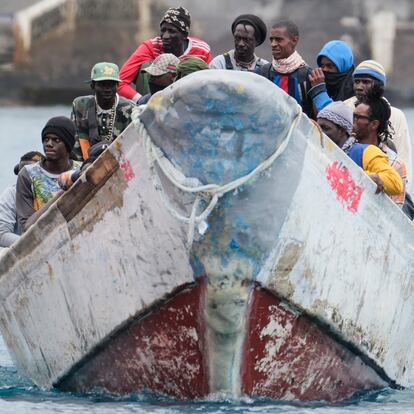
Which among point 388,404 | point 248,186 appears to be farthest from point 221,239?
point 388,404

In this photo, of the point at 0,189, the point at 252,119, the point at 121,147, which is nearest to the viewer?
the point at 252,119

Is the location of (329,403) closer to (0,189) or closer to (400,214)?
(400,214)

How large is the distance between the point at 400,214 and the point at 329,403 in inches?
46.5

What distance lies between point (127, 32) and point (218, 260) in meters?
36.0

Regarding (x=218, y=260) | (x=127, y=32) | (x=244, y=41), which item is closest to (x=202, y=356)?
(x=218, y=260)

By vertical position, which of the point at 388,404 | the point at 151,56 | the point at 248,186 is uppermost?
the point at 151,56

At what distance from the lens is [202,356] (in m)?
8.57

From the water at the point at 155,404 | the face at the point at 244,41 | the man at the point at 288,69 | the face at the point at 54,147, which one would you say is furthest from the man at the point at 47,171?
the face at the point at 244,41

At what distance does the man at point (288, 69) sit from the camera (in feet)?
34.3

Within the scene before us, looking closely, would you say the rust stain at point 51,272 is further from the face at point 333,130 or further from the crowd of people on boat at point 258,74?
the face at point 333,130

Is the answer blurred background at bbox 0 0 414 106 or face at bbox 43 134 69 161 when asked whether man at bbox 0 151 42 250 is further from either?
blurred background at bbox 0 0 414 106

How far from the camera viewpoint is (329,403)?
9148mm

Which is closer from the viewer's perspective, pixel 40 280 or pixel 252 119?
pixel 252 119

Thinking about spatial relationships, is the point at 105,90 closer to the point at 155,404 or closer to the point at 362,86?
the point at 362,86
